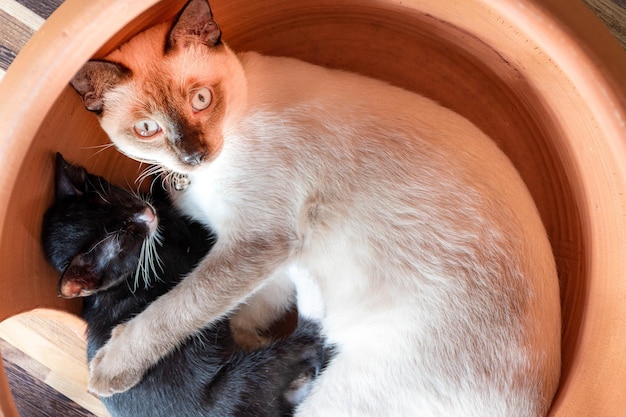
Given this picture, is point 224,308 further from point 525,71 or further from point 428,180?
point 525,71

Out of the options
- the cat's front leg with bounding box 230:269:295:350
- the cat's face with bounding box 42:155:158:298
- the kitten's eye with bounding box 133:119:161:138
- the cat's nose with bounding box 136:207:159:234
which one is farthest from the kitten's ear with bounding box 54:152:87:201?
the cat's front leg with bounding box 230:269:295:350

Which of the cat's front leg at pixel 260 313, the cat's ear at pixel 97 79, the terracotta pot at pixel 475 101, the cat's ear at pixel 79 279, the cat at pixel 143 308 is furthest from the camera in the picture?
the cat's front leg at pixel 260 313

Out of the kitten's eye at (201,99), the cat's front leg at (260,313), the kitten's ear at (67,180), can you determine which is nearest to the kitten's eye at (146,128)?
the kitten's eye at (201,99)

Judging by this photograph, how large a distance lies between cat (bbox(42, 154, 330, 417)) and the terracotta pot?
7cm

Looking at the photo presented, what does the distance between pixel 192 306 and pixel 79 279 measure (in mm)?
304

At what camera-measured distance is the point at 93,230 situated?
151 centimetres

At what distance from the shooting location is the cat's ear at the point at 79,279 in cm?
138

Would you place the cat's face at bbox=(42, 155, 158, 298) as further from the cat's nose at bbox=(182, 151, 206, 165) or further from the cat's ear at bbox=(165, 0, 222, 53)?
the cat's ear at bbox=(165, 0, 222, 53)

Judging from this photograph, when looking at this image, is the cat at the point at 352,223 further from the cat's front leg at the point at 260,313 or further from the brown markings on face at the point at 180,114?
the cat's front leg at the point at 260,313

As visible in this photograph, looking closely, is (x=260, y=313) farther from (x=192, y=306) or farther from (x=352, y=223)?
(x=352, y=223)

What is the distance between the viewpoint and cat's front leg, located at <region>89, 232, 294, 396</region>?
1399 mm

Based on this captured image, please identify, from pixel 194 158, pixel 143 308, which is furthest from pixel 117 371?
pixel 194 158

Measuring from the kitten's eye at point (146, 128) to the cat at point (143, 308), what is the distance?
0.28 metres

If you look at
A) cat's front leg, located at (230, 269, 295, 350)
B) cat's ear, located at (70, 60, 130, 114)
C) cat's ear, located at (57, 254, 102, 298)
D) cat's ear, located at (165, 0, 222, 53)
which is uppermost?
cat's ear, located at (165, 0, 222, 53)
